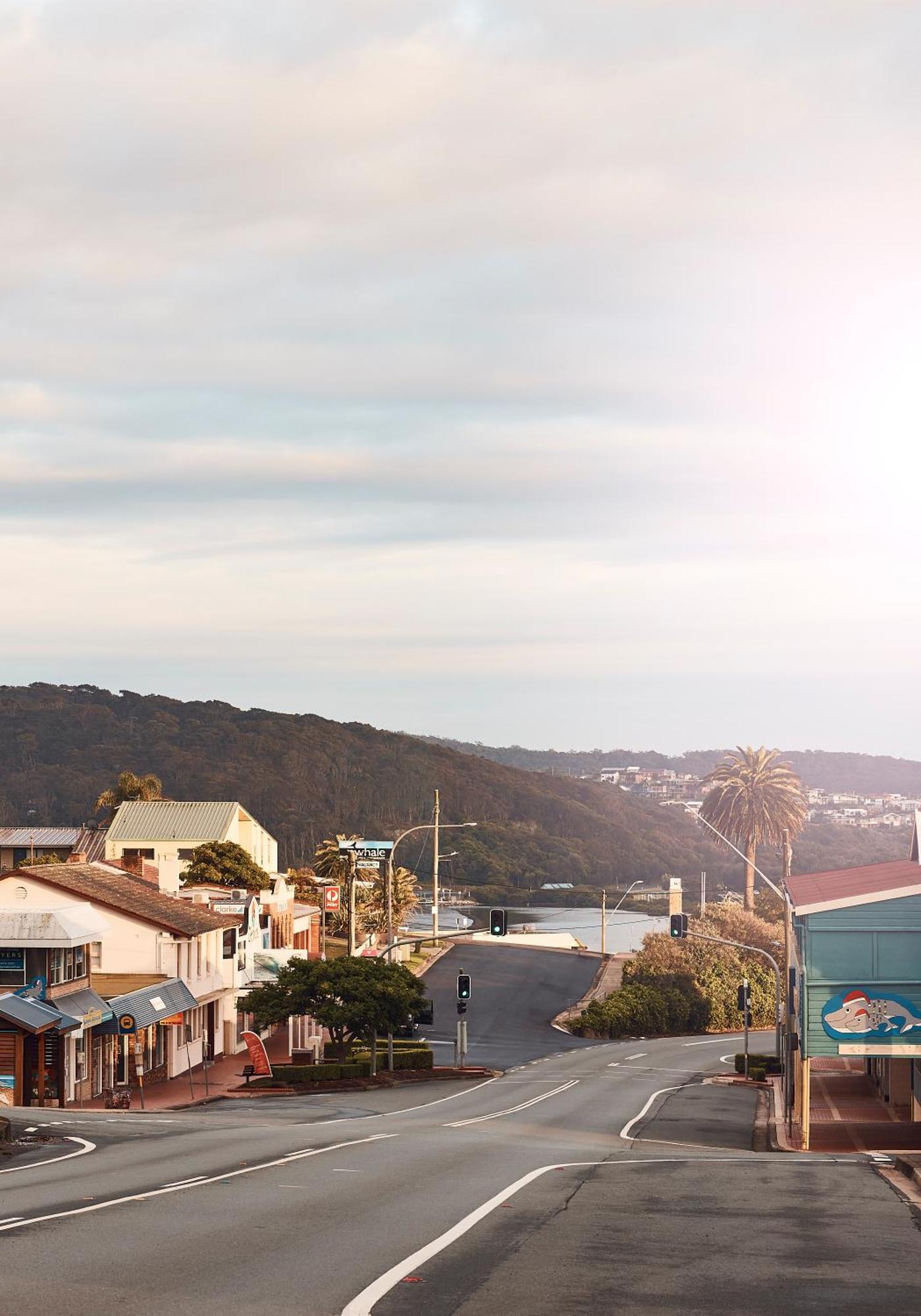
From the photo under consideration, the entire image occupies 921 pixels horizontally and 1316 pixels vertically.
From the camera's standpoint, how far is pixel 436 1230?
1619cm

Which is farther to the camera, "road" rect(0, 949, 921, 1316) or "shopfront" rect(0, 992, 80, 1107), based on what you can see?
"shopfront" rect(0, 992, 80, 1107)

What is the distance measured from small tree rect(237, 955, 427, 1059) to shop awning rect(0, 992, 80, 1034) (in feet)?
44.8

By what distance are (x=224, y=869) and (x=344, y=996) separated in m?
35.0

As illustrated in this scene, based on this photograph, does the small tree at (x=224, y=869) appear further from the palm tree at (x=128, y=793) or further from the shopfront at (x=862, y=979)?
the shopfront at (x=862, y=979)

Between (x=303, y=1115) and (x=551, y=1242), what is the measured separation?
96.8ft

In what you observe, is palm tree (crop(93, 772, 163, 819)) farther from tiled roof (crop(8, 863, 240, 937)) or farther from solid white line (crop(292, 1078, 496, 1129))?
solid white line (crop(292, 1078, 496, 1129))

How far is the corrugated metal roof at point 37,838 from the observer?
11888 centimetres

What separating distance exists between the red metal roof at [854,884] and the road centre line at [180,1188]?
57.4ft

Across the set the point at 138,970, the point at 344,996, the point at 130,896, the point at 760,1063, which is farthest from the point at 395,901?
the point at 138,970

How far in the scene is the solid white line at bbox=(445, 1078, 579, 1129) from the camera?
42.4 m

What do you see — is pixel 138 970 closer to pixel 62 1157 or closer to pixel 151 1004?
pixel 151 1004

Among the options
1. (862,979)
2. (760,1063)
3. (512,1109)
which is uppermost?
(862,979)

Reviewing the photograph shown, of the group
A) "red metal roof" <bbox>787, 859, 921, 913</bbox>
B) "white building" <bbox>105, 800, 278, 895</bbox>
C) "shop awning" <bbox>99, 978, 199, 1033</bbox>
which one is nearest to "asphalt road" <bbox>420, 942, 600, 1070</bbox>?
"shop awning" <bbox>99, 978, 199, 1033</bbox>

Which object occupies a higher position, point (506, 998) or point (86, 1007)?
point (86, 1007)
